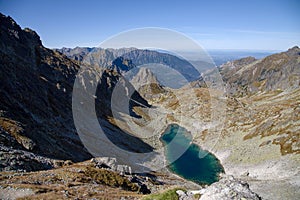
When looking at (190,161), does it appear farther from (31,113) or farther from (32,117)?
(32,117)

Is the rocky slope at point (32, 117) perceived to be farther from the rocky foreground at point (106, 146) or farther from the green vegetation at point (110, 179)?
the green vegetation at point (110, 179)

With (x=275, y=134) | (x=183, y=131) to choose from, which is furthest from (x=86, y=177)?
(x=183, y=131)

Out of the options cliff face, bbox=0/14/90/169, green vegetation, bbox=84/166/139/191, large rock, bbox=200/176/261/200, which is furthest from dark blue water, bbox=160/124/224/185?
large rock, bbox=200/176/261/200

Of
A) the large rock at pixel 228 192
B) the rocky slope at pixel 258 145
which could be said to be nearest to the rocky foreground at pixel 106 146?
the large rock at pixel 228 192

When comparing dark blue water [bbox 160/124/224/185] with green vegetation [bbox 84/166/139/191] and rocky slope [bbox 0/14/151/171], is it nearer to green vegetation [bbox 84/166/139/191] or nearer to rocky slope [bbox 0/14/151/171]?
rocky slope [bbox 0/14/151/171]

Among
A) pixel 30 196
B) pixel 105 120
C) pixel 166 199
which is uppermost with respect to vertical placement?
pixel 166 199

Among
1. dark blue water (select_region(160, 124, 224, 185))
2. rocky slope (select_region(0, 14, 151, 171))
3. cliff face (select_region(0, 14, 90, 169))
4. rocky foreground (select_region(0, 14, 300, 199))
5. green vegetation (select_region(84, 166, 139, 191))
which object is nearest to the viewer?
rocky foreground (select_region(0, 14, 300, 199))

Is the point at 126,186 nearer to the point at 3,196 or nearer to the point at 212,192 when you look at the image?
the point at 3,196

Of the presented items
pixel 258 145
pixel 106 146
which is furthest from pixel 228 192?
pixel 258 145

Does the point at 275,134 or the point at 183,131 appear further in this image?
the point at 183,131
